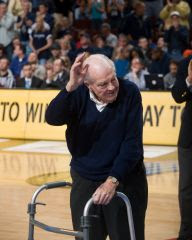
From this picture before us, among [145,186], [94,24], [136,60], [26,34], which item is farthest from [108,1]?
[145,186]

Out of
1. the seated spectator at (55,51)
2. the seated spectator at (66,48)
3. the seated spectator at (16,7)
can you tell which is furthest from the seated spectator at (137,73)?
the seated spectator at (16,7)

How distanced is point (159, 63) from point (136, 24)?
10.5 ft

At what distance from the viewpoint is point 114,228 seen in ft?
18.3

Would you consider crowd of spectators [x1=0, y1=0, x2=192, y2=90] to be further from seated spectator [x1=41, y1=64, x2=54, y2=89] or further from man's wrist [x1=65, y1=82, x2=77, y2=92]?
man's wrist [x1=65, y1=82, x2=77, y2=92]

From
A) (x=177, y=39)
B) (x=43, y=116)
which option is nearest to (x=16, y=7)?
(x=177, y=39)

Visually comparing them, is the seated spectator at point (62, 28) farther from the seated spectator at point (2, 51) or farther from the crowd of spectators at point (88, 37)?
the seated spectator at point (2, 51)

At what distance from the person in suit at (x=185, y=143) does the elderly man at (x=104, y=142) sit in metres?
2.00

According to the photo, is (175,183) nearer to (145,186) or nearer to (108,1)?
(145,186)

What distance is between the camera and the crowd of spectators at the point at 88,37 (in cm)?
1908

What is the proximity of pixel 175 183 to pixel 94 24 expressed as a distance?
1165 cm

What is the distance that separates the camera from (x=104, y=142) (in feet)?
18.3

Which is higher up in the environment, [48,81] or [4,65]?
[4,65]

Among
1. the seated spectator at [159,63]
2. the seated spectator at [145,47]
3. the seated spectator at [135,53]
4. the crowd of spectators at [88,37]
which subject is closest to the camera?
the seated spectator at [159,63]

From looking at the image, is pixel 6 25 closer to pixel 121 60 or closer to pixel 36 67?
pixel 36 67
